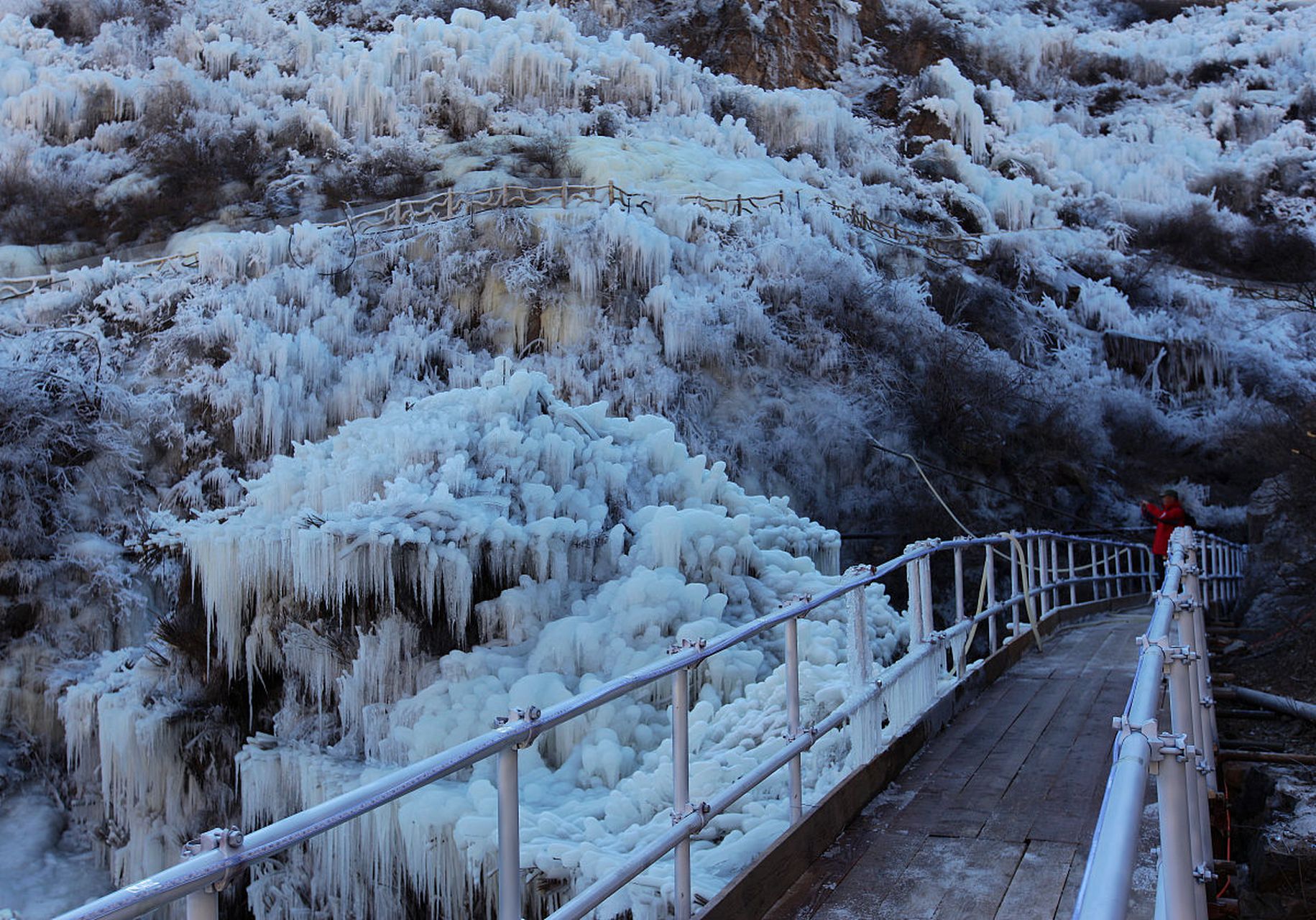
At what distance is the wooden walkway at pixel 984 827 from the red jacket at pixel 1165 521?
5123 mm

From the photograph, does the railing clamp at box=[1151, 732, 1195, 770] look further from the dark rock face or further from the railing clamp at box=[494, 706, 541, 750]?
the dark rock face

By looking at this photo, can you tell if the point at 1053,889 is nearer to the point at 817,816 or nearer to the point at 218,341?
the point at 817,816

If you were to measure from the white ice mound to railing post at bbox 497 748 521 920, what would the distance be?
491cm

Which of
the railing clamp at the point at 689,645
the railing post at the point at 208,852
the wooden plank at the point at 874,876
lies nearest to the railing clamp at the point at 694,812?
the railing clamp at the point at 689,645

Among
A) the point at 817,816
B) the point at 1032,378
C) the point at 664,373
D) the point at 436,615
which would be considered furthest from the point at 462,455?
the point at 1032,378

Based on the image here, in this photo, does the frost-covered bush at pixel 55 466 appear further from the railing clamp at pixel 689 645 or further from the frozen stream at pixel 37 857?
the railing clamp at pixel 689 645

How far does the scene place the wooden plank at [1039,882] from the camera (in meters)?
3.99

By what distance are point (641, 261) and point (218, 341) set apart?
8909mm

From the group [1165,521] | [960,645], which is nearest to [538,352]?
[1165,521]

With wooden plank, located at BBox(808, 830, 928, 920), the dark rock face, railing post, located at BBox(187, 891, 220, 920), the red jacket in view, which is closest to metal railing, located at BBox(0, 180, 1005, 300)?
the dark rock face

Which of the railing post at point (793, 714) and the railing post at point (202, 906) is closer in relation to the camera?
the railing post at point (202, 906)

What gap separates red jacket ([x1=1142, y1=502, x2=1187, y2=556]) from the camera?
39.9 ft

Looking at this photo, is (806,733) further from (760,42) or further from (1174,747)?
(760,42)

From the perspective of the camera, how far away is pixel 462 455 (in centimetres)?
1195
